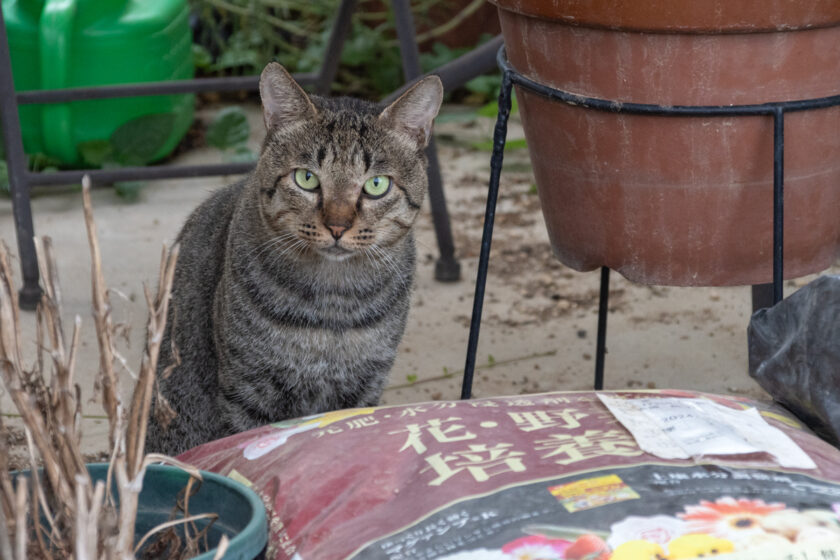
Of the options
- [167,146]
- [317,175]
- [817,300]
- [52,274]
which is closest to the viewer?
[52,274]

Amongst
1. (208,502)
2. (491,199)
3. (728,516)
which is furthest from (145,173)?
(728,516)

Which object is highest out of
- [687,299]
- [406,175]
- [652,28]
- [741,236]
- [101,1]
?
[101,1]

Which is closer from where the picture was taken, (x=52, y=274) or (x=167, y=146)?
(x=52, y=274)

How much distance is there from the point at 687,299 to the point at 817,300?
67.7 inches

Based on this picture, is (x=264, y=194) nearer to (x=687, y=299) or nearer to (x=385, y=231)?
(x=385, y=231)

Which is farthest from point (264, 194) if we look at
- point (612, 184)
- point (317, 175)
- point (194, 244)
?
point (612, 184)

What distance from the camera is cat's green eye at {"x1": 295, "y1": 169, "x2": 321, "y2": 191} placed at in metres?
1.95

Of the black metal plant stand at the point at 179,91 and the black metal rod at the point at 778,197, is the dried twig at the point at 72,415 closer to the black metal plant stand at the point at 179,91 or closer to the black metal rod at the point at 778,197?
the black metal rod at the point at 778,197

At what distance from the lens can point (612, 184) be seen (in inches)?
71.9

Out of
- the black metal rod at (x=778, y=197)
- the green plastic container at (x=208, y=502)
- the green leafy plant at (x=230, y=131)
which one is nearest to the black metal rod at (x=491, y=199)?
the black metal rod at (x=778, y=197)

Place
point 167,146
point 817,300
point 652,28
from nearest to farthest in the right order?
point 817,300, point 652,28, point 167,146

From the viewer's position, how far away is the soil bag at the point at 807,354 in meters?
1.52

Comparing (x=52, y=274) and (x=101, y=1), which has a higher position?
(x=101, y=1)

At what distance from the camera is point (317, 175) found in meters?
1.94
